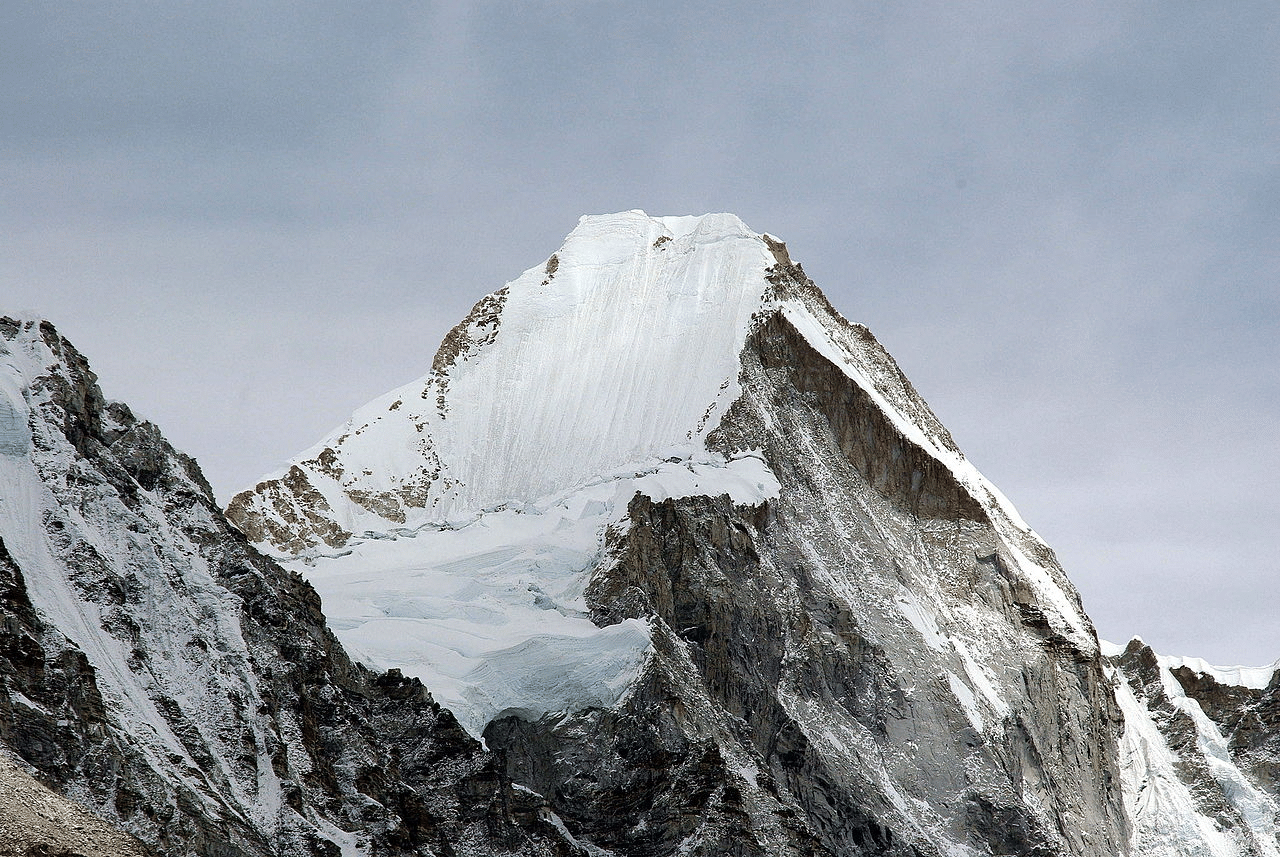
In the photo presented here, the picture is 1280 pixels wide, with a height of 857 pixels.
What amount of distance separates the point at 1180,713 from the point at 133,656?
110m

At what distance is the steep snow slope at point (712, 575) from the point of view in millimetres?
106562

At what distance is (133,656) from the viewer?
7644 cm

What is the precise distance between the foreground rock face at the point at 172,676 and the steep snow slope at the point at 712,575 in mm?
12118

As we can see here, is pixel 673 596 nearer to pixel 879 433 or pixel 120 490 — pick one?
pixel 879 433

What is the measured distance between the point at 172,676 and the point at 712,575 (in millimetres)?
50609

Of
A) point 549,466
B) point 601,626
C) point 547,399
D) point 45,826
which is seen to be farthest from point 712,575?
point 45,826

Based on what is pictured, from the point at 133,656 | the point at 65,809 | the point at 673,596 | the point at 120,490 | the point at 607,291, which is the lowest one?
the point at 65,809

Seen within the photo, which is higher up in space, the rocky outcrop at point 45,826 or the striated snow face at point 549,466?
the striated snow face at point 549,466

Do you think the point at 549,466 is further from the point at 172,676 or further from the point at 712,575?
the point at 172,676

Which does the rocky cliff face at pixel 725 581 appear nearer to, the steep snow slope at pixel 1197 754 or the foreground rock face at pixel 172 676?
the steep snow slope at pixel 1197 754

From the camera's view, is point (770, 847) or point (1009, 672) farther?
point (1009, 672)

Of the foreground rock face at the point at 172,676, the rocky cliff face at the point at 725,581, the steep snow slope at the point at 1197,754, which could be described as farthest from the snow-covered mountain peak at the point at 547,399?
the foreground rock face at the point at 172,676

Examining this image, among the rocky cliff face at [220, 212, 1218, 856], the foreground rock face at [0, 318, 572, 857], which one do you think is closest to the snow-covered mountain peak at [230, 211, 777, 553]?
the rocky cliff face at [220, 212, 1218, 856]

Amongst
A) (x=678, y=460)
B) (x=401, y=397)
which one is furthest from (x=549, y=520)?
(x=401, y=397)
